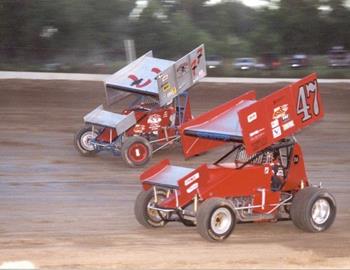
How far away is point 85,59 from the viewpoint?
86.2 feet

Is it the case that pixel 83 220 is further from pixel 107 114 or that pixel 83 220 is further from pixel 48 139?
pixel 48 139

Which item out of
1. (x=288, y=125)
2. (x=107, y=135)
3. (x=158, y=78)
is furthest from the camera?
(x=107, y=135)

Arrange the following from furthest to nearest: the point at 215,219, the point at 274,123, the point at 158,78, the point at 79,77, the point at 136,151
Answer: the point at 79,77 → the point at 158,78 → the point at 136,151 → the point at 274,123 → the point at 215,219

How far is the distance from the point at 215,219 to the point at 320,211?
139 cm

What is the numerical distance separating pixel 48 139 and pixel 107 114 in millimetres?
2550

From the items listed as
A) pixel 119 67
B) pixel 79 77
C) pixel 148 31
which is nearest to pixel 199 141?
pixel 79 77

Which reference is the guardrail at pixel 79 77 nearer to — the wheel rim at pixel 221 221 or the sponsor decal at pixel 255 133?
the sponsor decal at pixel 255 133

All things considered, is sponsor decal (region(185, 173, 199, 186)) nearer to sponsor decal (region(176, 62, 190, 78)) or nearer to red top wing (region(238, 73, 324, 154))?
red top wing (region(238, 73, 324, 154))

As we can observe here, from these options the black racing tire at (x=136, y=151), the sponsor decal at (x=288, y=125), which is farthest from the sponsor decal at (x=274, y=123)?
the black racing tire at (x=136, y=151)

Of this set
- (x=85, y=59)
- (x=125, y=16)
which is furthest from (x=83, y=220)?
(x=125, y=16)

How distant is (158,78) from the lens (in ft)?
47.7

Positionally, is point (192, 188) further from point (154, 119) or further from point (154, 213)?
point (154, 119)

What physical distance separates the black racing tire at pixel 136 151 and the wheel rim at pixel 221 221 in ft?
18.3

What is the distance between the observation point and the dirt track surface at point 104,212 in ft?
26.5
